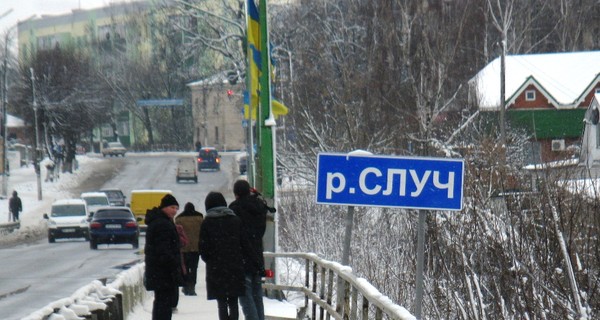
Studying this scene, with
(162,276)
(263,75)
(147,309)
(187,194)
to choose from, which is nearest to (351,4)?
(187,194)

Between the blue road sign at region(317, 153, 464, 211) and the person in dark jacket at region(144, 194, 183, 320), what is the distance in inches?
72.5

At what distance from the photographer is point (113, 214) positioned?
145ft

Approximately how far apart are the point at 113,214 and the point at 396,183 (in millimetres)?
33384

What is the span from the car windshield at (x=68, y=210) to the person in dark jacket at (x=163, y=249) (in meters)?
39.4

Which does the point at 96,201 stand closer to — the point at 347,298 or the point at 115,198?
the point at 115,198

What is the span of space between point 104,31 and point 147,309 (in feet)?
419

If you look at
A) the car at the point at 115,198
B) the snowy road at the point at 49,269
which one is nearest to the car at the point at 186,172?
the snowy road at the point at 49,269

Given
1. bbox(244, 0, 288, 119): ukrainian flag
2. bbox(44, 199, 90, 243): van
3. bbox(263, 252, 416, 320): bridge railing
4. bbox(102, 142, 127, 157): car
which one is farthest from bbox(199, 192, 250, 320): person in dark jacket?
bbox(102, 142, 127, 157): car

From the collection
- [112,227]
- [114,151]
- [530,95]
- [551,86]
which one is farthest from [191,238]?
[114,151]

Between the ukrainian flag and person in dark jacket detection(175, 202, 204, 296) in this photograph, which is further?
the ukrainian flag

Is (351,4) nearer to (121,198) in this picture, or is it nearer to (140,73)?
(121,198)

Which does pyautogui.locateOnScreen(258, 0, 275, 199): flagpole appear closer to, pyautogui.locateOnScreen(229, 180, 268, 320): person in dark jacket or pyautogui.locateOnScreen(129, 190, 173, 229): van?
pyautogui.locateOnScreen(229, 180, 268, 320): person in dark jacket

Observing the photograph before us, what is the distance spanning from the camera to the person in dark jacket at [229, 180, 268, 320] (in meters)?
14.0

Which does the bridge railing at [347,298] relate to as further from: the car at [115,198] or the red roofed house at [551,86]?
the red roofed house at [551,86]
